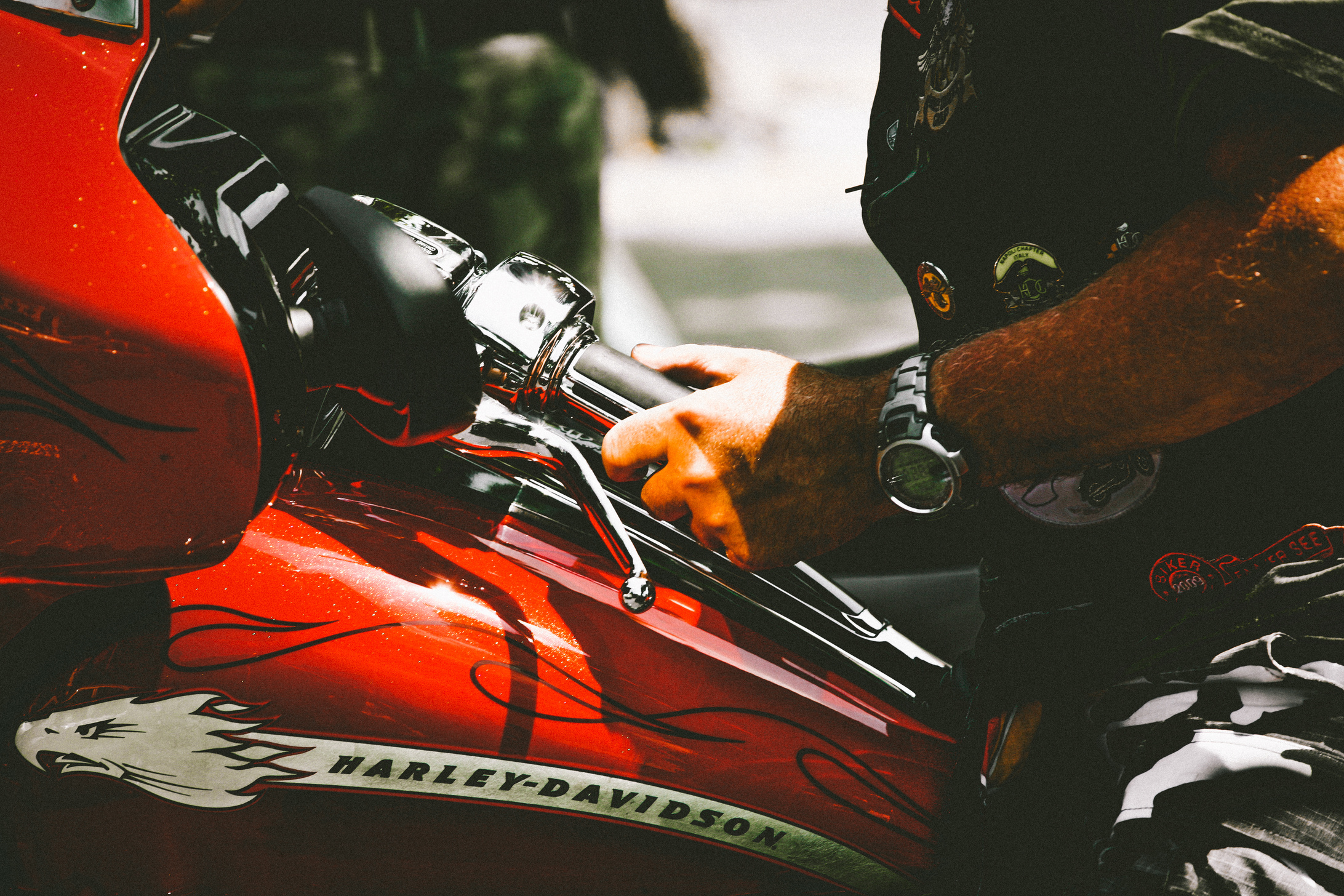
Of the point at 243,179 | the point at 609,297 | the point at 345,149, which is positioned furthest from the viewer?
the point at 609,297

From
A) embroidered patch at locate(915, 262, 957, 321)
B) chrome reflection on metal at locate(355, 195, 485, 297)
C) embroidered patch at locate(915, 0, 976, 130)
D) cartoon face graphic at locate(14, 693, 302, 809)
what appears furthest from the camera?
embroidered patch at locate(915, 262, 957, 321)

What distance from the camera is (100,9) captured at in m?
0.61

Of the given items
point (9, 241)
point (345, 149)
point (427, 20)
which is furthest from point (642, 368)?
point (427, 20)

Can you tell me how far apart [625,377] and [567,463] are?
107 mm

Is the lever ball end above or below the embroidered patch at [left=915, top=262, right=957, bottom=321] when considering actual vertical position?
below

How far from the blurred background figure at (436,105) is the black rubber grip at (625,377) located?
241 cm

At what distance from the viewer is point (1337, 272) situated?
0.63 meters

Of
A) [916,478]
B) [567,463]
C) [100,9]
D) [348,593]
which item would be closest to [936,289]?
[916,478]

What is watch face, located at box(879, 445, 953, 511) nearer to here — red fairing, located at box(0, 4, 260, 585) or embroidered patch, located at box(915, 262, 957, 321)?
embroidered patch, located at box(915, 262, 957, 321)

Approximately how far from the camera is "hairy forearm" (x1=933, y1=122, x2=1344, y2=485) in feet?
2.10

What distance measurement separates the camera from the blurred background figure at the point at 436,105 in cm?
286

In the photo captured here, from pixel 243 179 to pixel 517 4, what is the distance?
3003 mm

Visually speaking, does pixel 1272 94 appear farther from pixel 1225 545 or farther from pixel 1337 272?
pixel 1225 545

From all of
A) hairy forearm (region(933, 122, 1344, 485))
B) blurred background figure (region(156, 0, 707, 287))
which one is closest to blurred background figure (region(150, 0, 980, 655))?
blurred background figure (region(156, 0, 707, 287))
